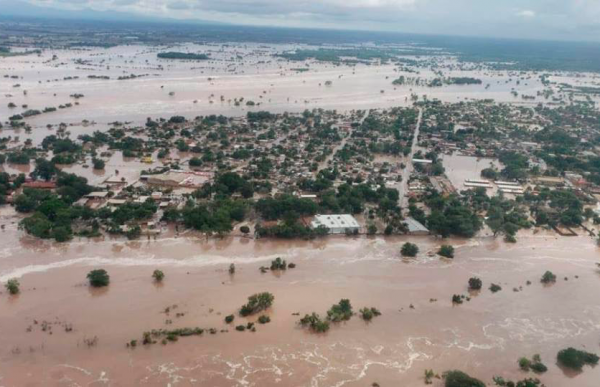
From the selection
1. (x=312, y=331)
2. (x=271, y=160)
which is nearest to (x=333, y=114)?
(x=271, y=160)

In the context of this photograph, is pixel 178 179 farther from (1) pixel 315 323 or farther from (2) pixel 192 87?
(2) pixel 192 87

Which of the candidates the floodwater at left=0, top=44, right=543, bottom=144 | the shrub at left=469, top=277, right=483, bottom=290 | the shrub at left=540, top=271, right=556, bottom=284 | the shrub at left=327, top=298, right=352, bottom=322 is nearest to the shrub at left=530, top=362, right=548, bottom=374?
the shrub at left=469, top=277, right=483, bottom=290

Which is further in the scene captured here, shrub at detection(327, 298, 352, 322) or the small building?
the small building

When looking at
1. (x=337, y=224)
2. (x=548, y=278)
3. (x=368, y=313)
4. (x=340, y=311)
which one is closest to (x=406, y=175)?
(x=337, y=224)

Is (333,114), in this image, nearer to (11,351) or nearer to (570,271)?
(570,271)

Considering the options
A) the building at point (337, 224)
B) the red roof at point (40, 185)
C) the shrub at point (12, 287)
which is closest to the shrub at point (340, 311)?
the building at point (337, 224)

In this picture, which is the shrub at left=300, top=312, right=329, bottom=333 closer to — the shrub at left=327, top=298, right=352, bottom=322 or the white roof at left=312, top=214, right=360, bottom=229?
the shrub at left=327, top=298, right=352, bottom=322
